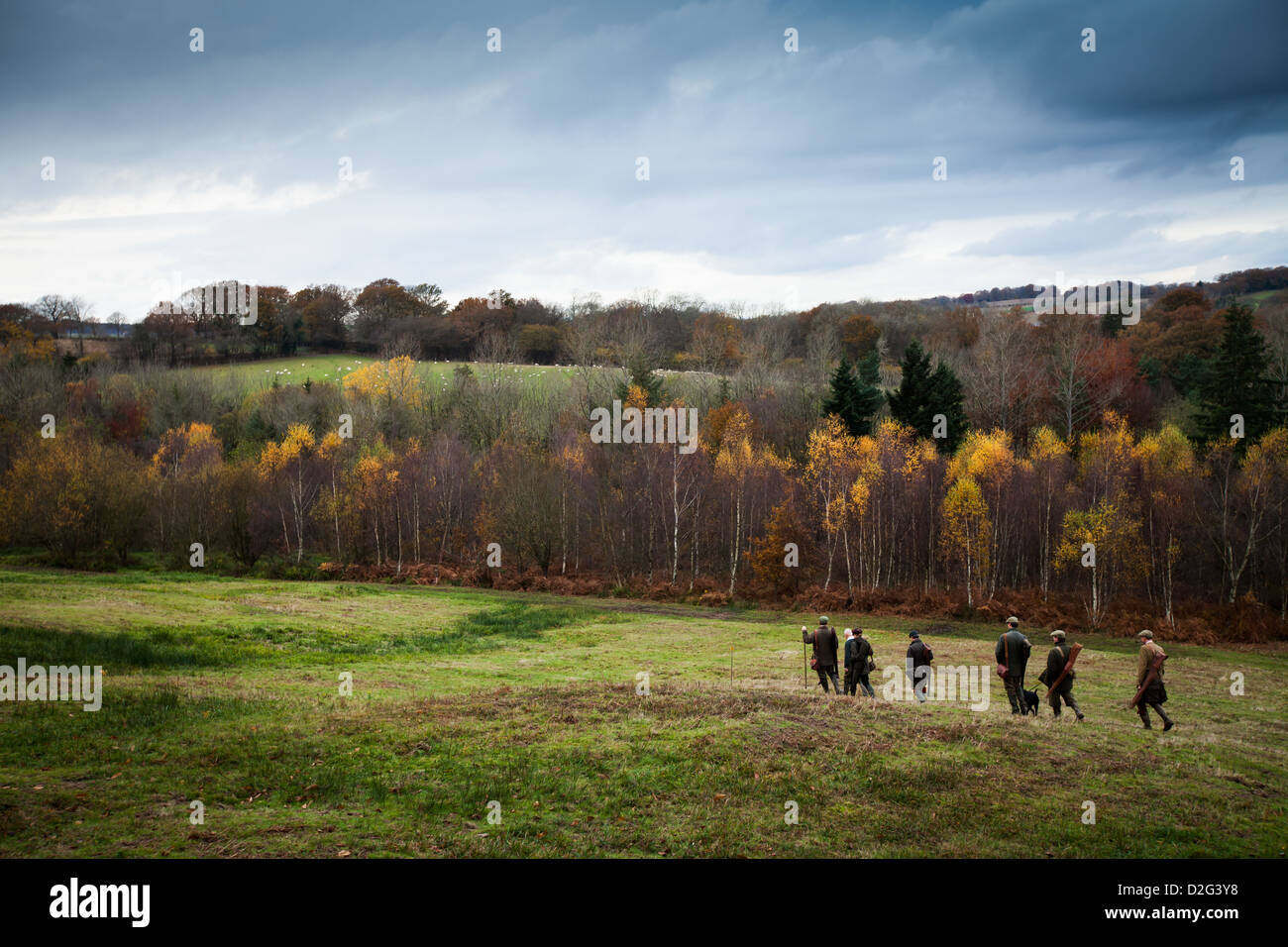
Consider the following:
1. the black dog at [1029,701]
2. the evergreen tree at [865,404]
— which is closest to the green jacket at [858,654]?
the black dog at [1029,701]

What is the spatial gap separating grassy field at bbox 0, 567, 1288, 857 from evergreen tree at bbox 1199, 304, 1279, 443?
1512 inches

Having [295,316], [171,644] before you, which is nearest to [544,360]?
[295,316]

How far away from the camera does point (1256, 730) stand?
19.1m

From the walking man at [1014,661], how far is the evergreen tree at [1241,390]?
159 feet

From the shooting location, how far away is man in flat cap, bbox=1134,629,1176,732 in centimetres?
1708

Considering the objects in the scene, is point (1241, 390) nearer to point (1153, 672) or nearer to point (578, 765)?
point (1153, 672)

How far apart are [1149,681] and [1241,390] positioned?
5099 cm

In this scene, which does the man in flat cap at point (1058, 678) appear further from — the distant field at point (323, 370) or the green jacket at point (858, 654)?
the distant field at point (323, 370)

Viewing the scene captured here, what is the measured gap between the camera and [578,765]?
1459 cm

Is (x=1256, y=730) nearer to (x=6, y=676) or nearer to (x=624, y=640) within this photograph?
(x=624, y=640)

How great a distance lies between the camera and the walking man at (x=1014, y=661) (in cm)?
1833

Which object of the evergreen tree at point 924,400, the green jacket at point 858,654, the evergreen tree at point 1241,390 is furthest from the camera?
the evergreen tree at point 924,400

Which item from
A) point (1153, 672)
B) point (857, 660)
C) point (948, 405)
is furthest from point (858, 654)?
point (948, 405)

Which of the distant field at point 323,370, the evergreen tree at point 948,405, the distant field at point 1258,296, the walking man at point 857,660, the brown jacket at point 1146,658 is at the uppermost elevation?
the distant field at point 1258,296
